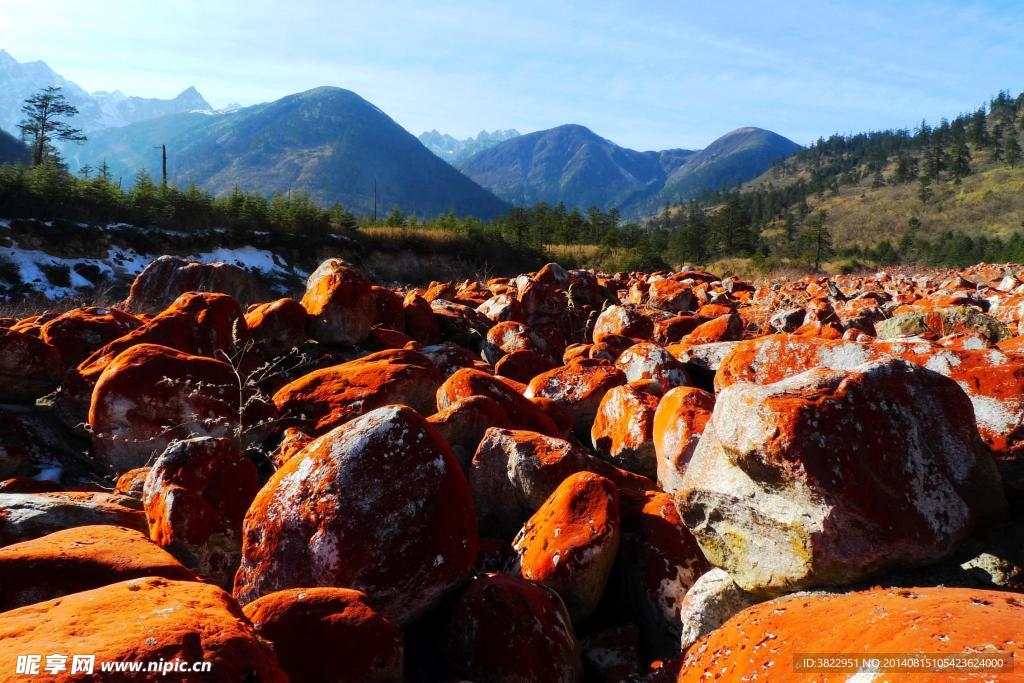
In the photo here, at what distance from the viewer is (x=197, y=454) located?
3.48 m

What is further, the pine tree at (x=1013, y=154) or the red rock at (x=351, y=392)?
the pine tree at (x=1013, y=154)

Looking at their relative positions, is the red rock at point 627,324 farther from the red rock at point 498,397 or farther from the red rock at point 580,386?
the red rock at point 498,397

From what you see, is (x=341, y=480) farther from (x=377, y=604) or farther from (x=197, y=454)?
(x=197, y=454)

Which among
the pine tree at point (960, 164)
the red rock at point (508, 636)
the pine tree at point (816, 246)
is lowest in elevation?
the red rock at point (508, 636)

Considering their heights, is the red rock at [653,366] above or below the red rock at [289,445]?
above

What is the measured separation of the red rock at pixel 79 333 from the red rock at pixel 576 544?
17.6 feet

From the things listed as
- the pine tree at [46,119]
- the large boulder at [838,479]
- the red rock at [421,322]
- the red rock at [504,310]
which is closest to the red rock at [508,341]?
the red rock at [421,322]

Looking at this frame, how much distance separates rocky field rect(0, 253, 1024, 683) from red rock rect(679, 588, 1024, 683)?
0.03 feet

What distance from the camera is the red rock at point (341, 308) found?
24.3 ft

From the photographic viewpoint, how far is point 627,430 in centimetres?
481

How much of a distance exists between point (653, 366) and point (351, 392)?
2.83 metres

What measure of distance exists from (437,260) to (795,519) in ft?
116

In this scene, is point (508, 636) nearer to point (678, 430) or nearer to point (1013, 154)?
point (678, 430)

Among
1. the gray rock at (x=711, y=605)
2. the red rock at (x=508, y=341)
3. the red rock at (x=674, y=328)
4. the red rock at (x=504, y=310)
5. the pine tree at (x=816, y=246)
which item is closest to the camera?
the gray rock at (x=711, y=605)
